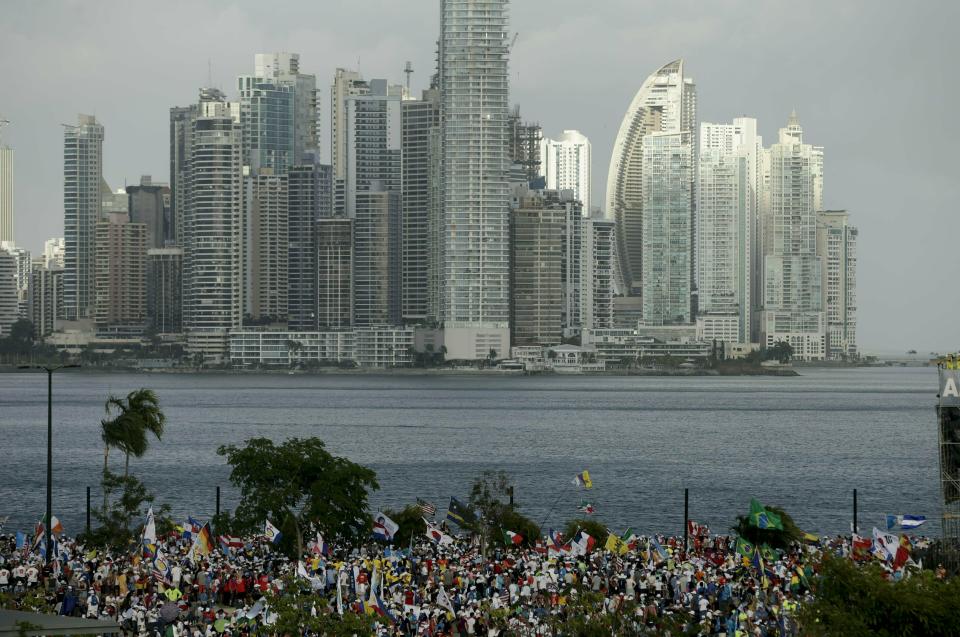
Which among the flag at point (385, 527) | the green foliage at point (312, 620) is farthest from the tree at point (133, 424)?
the green foliage at point (312, 620)

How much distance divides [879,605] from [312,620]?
8125 millimetres

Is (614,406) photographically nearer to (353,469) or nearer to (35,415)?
(35,415)

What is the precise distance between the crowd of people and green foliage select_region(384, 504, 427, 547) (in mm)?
765

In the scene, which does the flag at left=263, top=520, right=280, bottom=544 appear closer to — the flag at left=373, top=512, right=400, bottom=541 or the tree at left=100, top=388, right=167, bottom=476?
the flag at left=373, top=512, right=400, bottom=541

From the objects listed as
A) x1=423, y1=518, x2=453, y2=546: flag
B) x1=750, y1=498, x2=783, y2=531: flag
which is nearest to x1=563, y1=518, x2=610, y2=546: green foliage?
x1=423, y1=518, x2=453, y2=546: flag

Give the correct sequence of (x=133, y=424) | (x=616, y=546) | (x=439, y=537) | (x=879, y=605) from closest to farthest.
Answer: (x=879, y=605) < (x=616, y=546) < (x=439, y=537) < (x=133, y=424)

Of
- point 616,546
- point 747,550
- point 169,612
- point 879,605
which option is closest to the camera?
point 879,605

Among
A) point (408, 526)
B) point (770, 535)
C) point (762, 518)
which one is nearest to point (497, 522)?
point (408, 526)

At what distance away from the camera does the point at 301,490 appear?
38.5 metres

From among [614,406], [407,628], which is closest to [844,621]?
[407,628]

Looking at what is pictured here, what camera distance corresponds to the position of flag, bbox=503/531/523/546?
38.3 metres

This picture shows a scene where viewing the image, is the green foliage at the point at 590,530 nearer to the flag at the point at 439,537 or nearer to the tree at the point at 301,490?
the flag at the point at 439,537

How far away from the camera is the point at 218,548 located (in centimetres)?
3678

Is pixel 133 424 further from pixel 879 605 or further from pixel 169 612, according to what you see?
pixel 879 605
